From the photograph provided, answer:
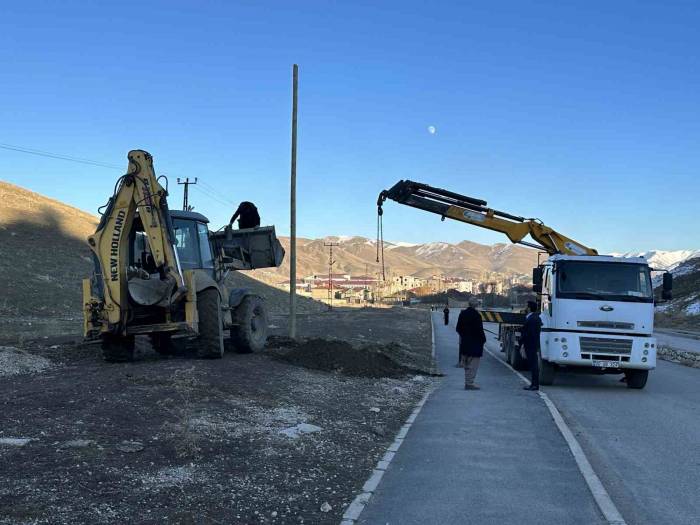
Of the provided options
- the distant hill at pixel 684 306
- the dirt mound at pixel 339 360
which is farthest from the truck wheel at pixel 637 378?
the distant hill at pixel 684 306

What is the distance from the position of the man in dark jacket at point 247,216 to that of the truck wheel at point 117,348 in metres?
3.67

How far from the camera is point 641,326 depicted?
1388 cm

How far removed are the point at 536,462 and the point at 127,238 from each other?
788 centimetres

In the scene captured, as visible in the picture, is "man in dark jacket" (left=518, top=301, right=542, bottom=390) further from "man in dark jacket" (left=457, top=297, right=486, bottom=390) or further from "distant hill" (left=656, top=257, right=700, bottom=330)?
"distant hill" (left=656, top=257, right=700, bottom=330)

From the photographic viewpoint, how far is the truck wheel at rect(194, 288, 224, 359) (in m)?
12.2

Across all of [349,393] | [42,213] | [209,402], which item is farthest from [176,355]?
[42,213]

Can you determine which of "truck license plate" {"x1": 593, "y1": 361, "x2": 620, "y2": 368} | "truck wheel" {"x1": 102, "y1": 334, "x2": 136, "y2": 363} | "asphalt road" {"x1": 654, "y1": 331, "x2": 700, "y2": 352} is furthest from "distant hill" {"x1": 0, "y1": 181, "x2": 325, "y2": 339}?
"asphalt road" {"x1": 654, "y1": 331, "x2": 700, "y2": 352}

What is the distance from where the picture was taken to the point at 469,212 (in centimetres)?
1909

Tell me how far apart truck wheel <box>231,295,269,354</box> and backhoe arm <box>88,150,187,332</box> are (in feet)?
9.86

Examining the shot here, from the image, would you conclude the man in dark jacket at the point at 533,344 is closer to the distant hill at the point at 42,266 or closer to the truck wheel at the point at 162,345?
the truck wheel at the point at 162,345

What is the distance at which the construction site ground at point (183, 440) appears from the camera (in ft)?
17.4

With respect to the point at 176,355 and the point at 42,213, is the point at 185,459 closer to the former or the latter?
the point at 176,355

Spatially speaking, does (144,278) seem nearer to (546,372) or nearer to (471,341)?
(471,341)

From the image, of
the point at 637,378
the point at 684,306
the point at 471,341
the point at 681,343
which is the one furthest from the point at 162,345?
the point at 684,306
